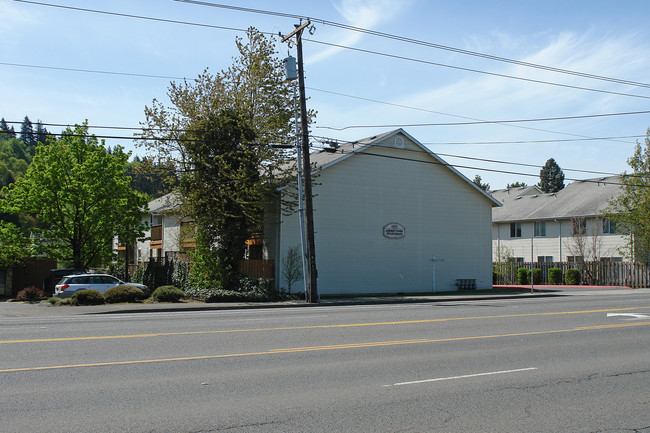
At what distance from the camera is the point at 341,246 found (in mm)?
31203

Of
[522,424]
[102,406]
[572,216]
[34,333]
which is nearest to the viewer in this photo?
[522,424]

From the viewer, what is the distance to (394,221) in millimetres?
33000

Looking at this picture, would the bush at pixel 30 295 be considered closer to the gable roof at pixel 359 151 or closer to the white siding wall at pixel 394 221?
the white siding wall at pixel 394 221

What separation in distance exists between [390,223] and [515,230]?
23.2 metres

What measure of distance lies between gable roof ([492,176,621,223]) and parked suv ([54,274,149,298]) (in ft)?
107

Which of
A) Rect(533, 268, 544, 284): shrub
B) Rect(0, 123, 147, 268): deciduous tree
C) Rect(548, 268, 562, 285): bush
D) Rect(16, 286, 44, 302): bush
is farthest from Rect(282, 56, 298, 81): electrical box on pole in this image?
Rect(548, 268, 562, 285): bush

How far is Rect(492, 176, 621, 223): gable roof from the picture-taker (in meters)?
46.4

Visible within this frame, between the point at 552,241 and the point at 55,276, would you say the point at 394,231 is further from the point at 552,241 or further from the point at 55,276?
the point at 552,241

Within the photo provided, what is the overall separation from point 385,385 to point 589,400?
2621 mm

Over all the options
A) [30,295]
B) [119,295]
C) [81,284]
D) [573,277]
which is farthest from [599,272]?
[30,295]

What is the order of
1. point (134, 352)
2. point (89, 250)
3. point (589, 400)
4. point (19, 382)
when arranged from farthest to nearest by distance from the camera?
point (89, 250) → point (134, 352) → point (19, 382) → point (589, 400)

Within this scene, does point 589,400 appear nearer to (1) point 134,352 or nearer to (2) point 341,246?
(1) point 134,352

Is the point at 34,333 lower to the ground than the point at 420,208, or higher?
lower

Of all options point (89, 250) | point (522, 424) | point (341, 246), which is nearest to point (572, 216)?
point (341, 246)
